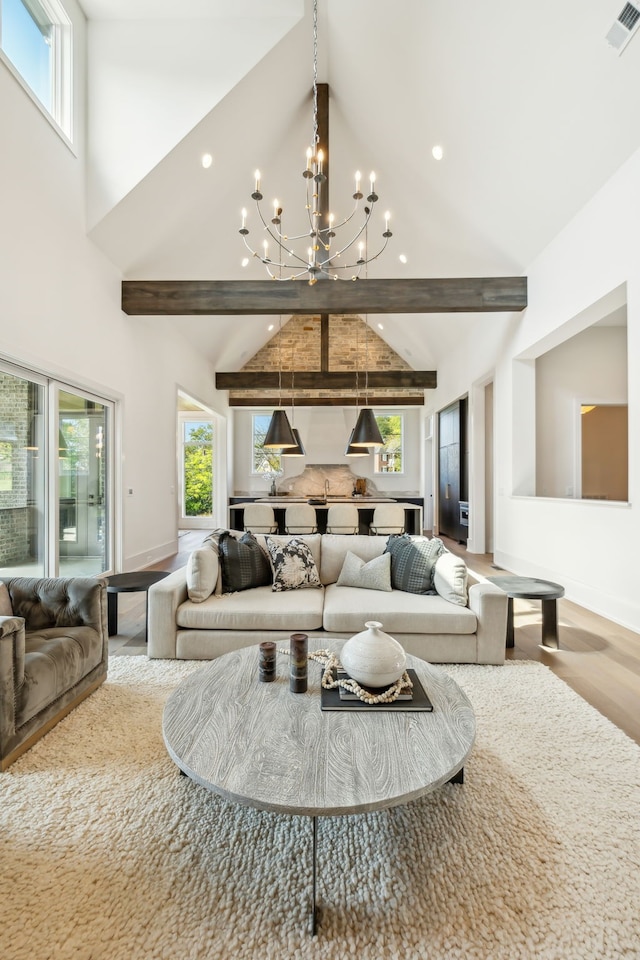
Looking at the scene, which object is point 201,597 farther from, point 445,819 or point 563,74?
point 563,74

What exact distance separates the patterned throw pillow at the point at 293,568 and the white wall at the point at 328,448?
715cm

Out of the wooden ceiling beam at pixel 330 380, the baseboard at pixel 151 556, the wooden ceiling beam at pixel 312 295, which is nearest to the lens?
the wooden ceiling beam at pixel 312 295

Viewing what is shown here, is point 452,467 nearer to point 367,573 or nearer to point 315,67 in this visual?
point 367,573

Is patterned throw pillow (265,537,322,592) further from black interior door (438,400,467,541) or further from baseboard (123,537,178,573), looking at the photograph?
black interior door (438,400,467,541)

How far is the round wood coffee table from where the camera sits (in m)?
1.16

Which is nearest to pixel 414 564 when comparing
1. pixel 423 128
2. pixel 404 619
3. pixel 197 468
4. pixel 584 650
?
pixel 404 619

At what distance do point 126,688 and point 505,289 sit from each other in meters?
5.15

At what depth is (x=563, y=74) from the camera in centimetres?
317

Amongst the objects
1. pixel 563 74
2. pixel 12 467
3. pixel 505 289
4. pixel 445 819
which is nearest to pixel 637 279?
pixel 563 74

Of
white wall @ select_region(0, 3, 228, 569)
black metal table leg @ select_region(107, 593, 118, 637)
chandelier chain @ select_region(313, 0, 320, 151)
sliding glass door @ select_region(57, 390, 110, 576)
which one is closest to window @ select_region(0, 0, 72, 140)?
white wall @ select_region(0, 3, 228, 569)

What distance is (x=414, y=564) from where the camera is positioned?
3051 millimetres

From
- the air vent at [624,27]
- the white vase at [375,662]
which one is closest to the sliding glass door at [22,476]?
the white vase at [375,662]

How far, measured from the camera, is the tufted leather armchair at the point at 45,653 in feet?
5.82

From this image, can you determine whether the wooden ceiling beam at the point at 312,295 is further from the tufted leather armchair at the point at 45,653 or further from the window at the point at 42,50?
the tufted leather armchair at the point at 45,653
